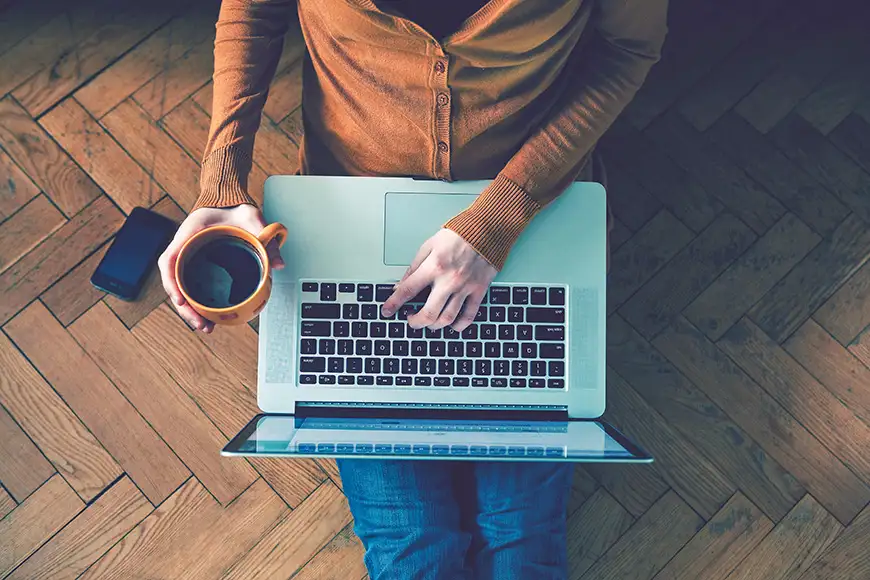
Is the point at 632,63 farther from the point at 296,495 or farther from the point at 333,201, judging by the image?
the point at 296,495

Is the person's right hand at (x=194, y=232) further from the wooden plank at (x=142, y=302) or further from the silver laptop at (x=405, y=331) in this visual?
the wooden plank at (x=142, y=302)

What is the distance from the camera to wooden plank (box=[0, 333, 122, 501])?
3.90ft

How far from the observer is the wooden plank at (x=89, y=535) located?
46.1 inches

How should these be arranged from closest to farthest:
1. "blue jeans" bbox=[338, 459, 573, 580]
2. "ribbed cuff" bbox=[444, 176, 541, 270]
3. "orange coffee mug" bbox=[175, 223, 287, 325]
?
1. "orange coffee mug" bbox=[175, 223, 287, 325]
2. "ribbed cuff" bbox=[444, 176, 541, 270]
3. "blue jeans" bbox=[338, 459, 573, 580]

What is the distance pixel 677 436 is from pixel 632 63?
2.29 ft

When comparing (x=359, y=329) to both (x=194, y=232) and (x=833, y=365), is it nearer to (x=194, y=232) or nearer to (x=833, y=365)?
(x=194, y=232)

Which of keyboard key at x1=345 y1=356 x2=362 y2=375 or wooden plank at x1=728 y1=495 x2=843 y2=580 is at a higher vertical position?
keyboard key at x1=345 y1=356 x2=362 y2=375

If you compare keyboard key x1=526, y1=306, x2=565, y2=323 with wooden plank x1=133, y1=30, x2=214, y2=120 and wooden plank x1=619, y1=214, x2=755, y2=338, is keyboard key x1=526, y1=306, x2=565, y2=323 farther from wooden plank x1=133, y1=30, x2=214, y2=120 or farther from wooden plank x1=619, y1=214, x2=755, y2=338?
wooden plank x1=133, y1=30, x2=214, y2=120

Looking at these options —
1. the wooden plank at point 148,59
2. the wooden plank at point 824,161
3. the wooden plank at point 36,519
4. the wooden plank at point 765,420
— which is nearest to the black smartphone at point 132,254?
the wooden plank at point 148,59

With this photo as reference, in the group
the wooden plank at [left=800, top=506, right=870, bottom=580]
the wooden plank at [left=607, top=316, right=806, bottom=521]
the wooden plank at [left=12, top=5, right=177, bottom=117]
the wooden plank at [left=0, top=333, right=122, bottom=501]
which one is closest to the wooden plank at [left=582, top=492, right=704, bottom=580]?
the wooden plank at [left=607, top=316, right=806, bottom=521]

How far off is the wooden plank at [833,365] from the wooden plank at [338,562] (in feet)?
2.87

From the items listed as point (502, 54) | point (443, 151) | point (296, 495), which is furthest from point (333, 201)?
point (296, 495)

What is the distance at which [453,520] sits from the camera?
95cm

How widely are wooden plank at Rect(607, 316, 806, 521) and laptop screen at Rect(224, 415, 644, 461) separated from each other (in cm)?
44
